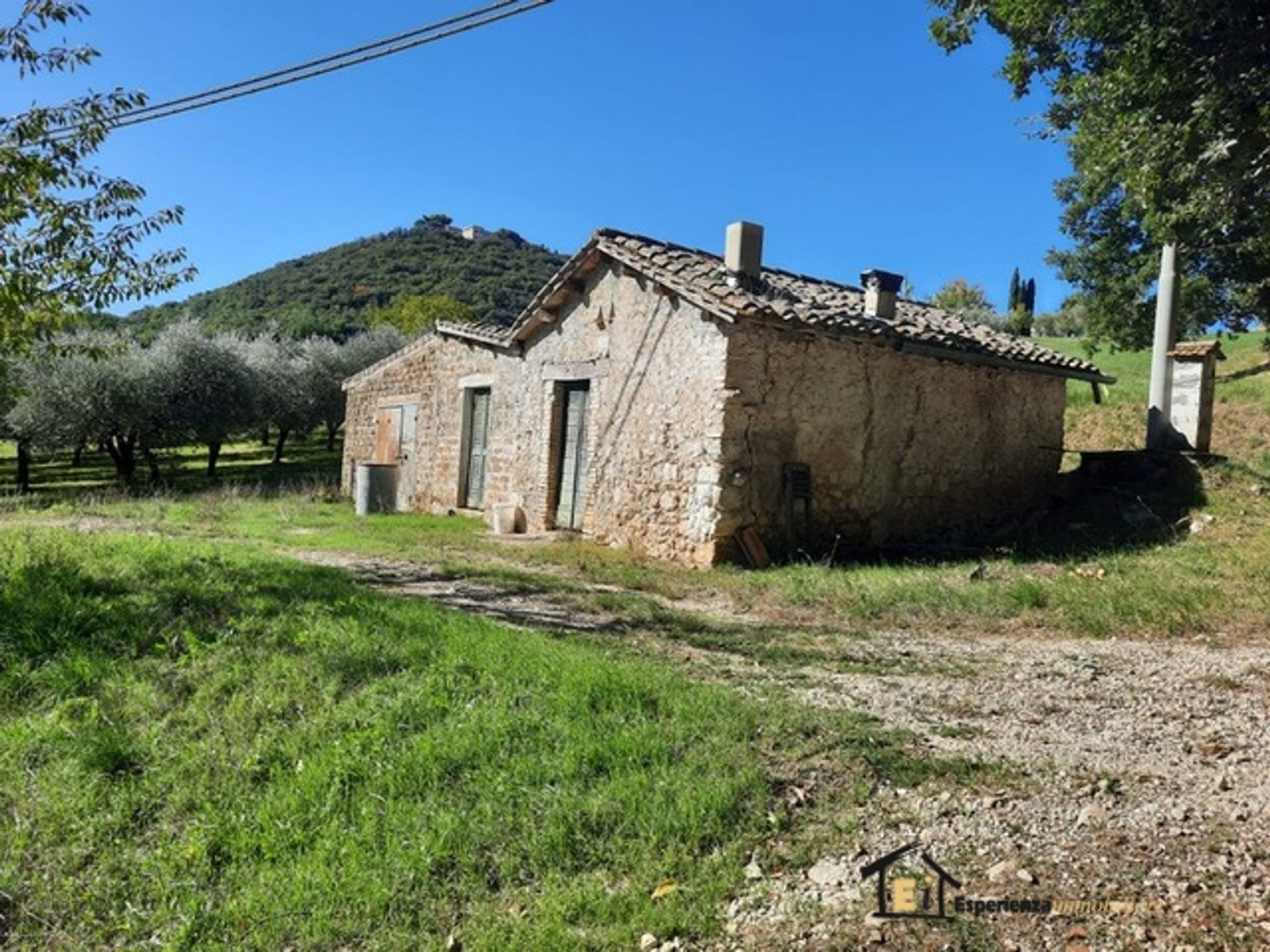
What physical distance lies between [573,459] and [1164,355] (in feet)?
29.0

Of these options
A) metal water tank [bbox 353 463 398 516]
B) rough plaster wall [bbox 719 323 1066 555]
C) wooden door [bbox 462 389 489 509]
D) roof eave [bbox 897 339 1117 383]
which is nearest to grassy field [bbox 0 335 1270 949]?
rough plaster wall [bbox 719 323 1066 555]

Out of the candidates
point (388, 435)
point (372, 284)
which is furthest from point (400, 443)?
point (372, 284)

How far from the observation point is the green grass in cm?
305

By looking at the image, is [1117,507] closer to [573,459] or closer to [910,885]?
[573,459]

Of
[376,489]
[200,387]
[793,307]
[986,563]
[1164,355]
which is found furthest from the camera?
[200,387]

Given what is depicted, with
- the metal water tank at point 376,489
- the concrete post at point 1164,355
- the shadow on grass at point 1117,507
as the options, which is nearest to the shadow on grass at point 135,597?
the metal water tank at point 376,489

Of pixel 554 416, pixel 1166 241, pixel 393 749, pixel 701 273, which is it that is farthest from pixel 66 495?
pixel 1166 241

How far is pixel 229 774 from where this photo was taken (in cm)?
412

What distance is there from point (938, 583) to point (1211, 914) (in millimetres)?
5559

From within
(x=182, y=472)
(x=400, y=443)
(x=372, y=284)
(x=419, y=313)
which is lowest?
(x=182, y=472)

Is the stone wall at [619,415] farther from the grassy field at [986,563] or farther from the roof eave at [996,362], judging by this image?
the roof eave at [996,362]

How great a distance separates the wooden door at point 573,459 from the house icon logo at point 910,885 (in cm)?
910

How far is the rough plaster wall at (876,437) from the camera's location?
948 cm

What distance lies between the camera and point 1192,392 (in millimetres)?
12062
